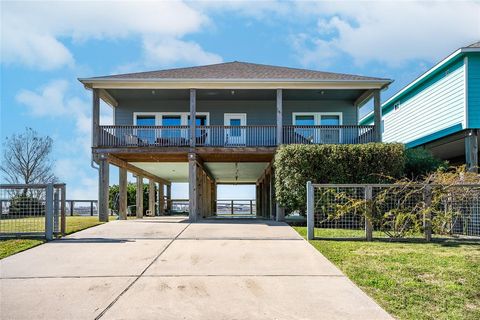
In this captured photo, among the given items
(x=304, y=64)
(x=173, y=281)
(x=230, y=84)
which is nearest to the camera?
(x=173, y=281)

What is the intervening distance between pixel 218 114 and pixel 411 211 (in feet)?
36.4

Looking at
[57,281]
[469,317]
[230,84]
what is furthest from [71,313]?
[230,84]

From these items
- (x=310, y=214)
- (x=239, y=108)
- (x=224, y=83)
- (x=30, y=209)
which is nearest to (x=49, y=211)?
(x=30, y=209)

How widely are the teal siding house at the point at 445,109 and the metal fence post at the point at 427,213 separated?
4766mm

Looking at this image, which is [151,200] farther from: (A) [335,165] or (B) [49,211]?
(B) [49,211]

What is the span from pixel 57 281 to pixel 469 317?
5.04 metres

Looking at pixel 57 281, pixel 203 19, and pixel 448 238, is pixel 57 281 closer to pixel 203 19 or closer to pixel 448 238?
pixel 203 19

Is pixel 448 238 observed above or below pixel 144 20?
below

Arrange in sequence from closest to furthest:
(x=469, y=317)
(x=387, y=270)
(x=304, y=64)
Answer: (x=469, y=317), (x=387, y=270), (x=304, y=64)

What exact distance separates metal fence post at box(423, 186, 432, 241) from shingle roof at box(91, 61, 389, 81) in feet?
24.4

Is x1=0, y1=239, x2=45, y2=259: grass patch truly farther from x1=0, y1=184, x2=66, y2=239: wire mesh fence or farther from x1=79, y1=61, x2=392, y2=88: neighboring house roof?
x1=79, y1=61, x2=392, y2=88: neighboring house roof

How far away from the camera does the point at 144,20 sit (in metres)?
10.3

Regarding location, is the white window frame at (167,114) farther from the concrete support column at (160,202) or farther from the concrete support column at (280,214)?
the concrete support column at (160,202)

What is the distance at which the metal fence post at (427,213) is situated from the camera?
8617 mm
